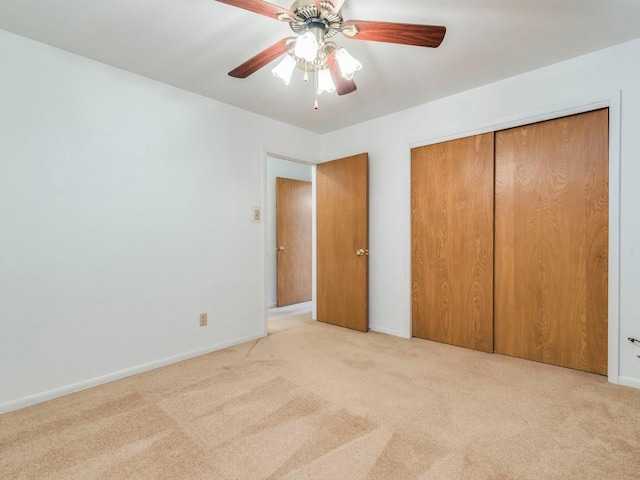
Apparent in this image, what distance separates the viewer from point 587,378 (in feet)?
7.65

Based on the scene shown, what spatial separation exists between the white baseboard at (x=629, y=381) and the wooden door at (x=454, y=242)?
0.84m

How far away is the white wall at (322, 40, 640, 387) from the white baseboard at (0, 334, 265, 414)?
178cm

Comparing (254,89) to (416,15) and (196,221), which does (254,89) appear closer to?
(196,221)

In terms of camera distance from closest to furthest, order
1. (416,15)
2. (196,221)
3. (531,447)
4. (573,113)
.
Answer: (531,447) → (416,15) → (573,113) → (196,221)

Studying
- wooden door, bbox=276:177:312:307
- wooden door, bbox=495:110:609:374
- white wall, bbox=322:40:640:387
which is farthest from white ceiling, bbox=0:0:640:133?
wooden door, bbox=276:177:312:307

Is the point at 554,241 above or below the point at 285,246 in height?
above

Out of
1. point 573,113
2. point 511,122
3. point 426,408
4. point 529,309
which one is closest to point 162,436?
point 426,408

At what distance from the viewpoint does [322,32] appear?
5.30ft

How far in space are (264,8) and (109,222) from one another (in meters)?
1.86

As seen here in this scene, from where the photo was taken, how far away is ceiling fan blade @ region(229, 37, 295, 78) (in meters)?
1.69

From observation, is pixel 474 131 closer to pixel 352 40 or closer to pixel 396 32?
pixel 352 40

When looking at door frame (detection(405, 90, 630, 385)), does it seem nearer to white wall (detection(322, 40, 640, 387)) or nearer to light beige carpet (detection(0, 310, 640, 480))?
white wall (detection(322, 40, 640, 387))

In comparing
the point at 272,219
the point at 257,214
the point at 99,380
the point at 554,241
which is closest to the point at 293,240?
the point at 272,219

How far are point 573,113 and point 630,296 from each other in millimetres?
1376
